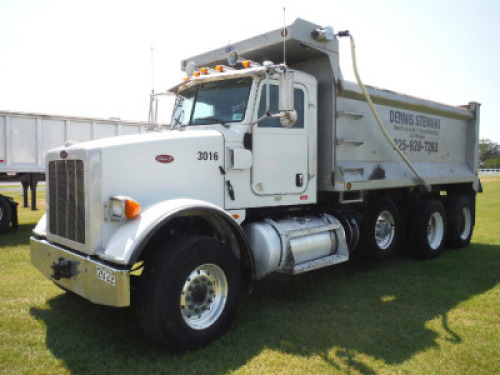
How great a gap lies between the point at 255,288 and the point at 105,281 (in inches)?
106

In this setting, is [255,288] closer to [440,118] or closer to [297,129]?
[297,129]

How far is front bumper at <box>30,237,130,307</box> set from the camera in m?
3.48

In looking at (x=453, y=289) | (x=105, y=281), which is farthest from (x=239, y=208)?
(x=453, y=289)

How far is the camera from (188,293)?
157 inches

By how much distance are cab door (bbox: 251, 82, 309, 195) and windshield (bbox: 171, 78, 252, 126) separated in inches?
9.0

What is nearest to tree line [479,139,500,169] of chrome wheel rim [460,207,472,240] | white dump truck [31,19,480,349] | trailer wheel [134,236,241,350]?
chrome wheel rim [460,207,472,240]

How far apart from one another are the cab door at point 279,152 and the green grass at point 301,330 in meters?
1.46

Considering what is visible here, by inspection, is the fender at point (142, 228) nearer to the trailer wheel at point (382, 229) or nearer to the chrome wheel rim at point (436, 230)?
the trailer wheel at point (382, 229)

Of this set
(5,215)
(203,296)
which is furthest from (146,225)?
(5,215)

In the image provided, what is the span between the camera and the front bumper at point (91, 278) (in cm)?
348

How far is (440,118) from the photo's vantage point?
834cm

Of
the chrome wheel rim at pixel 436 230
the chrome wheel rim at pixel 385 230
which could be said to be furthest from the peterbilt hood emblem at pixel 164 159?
the chrome wheel rim at pixel 436 230

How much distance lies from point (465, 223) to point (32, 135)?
11.5 m

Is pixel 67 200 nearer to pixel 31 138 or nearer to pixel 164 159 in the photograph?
pixel 164 159
